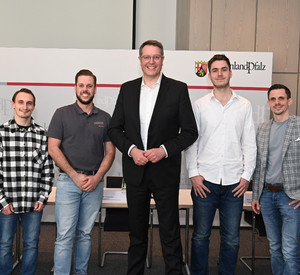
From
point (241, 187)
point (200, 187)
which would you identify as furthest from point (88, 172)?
point (241, 187)

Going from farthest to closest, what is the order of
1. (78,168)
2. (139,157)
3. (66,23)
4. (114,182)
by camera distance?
(66,23) → (114,182) → (78,168) → (139,157)

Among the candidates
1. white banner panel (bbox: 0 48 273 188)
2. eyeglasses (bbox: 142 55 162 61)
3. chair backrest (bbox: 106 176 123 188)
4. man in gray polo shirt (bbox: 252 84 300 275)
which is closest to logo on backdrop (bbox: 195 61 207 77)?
white banner panel (bbox: 0 48 273 188)

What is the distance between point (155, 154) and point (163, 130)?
0.60 ft

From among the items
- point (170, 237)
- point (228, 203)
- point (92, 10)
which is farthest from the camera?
point (92, 10)

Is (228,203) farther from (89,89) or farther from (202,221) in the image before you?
(89,89)

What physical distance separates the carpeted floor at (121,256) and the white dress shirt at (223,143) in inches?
47.6

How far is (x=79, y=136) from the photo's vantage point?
8.33ft

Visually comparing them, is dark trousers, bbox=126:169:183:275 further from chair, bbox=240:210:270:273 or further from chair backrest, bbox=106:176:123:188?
chair backrest, bbox=106:176:123:188

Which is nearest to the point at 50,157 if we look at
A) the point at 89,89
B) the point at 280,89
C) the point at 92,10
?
the point at 89,89

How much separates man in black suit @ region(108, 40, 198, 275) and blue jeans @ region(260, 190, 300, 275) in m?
0.70

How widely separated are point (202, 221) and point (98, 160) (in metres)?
0.88

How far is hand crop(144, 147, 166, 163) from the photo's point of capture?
2.15 meters

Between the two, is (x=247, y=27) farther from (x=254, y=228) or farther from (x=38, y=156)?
(x=38, y=156)

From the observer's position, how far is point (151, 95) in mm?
2314
